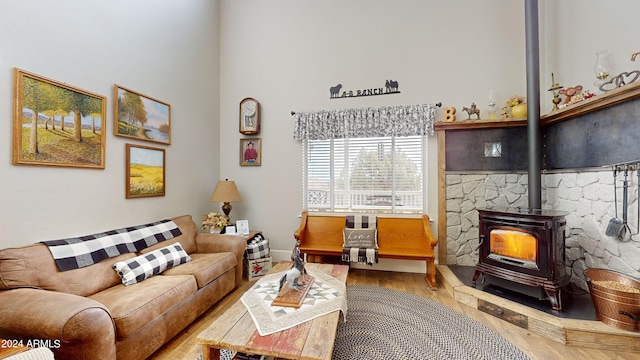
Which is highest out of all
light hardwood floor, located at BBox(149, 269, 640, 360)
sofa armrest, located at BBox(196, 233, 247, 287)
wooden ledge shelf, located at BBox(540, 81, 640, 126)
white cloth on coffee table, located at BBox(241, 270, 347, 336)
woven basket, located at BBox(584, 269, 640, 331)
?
wooden ledge shelf, located at BBox(540, 81, 640, 126)

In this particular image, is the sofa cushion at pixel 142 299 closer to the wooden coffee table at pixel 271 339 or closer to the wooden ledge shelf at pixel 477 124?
the wooden coffee table at pixel 271 339

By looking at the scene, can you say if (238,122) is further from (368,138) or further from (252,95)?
(368,138)

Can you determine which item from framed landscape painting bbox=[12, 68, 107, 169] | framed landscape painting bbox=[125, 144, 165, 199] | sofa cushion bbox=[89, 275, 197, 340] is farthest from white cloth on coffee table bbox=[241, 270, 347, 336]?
framed landscape painting bbox=[12, 68, 107, 169]

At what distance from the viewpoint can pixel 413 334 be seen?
200 centimetres

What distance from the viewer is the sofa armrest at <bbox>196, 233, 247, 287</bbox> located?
9.25 feet

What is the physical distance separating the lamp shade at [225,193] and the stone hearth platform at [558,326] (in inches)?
117

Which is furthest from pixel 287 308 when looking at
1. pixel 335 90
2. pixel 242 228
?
pixel 335 90

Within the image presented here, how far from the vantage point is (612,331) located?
1.80 m

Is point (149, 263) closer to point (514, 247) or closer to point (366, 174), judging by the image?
point (366, 174)

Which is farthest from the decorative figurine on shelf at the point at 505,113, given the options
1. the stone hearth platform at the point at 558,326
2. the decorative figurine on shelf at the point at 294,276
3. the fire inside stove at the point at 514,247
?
the decorative figurine on shelf at the point at 294,276

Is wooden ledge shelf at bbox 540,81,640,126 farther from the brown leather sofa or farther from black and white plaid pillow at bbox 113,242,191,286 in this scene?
black and white plaid pillow at bbox 113,242,191,286

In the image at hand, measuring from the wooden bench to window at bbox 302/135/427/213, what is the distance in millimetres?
186

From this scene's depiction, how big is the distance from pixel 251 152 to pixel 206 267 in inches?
77.4

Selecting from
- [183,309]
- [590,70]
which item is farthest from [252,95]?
[590,70]
